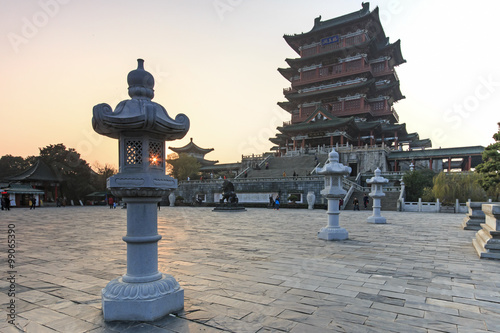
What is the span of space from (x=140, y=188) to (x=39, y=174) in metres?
40.5

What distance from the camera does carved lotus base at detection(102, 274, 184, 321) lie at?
9.13 ft

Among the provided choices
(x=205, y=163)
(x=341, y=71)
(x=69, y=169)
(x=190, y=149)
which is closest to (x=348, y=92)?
(x=341, y=71)

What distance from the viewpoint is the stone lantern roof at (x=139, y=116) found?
113 inches

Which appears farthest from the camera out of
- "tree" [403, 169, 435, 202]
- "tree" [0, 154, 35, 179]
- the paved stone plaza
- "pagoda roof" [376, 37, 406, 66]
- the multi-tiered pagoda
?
"tree" [0, 154, 35, 179]

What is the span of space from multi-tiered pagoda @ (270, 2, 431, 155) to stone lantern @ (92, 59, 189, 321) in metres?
34.8

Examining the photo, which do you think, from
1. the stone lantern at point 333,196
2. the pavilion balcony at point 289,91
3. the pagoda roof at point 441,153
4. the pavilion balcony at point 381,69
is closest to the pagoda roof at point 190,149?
the pavilion balcony at point 289,91

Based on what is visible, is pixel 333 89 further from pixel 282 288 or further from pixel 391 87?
pixel 282 288

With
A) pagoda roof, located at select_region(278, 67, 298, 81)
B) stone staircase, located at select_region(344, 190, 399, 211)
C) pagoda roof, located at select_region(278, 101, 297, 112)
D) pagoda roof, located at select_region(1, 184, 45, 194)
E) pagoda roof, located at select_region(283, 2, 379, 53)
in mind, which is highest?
pagoda roof, located at select_region(283, 2, 379, 53)

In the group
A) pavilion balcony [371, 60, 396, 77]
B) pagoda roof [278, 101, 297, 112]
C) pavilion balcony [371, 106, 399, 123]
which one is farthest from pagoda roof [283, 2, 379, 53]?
pavilion balcony [371, 106, 399, 123]

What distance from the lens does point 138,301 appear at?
2797mm

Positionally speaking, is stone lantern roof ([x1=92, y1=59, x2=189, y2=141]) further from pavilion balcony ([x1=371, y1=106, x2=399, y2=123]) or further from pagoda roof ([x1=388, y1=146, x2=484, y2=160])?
pavilion balcony ([x1=371, y1=106, x2=399, y2=123])

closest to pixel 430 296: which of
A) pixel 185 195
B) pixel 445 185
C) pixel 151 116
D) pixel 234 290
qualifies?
pixel 234 290

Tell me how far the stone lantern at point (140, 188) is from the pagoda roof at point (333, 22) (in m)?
43.9

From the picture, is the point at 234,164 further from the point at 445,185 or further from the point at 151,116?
the point at 151,116
